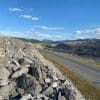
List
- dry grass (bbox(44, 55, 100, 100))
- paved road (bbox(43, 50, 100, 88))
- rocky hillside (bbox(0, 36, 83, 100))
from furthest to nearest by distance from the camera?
paved road (bbox(43, 50, 100, 88)), dry grass (bbox(44, 55, 100, 100)), rocky hillside (bbox(0, 36, 83, 100))

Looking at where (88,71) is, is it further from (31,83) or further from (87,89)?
(31,83)

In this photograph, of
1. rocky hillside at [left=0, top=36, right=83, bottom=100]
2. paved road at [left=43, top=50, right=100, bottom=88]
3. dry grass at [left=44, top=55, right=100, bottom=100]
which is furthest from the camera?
paved road at [left=43, top=50, right=100, bottom=88]

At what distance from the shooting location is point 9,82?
69.4ft

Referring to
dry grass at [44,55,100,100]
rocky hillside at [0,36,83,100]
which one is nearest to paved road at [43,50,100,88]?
dry grass at [44,55,100,100]

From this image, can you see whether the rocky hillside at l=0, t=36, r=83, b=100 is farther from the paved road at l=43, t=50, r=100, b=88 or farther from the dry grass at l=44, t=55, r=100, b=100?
the paved road at l=43, t=50, r=100, b=88

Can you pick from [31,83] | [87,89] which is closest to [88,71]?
[87,89]

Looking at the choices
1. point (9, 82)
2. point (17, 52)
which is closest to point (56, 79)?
point (9, 82)

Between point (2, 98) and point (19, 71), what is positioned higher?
point (19, 71)

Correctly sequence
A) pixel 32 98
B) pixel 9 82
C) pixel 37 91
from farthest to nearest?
pixel 9 82
pixel 37 91
pixel 32 98

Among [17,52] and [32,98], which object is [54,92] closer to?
[32,98]

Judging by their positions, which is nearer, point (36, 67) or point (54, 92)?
point (54, 92)

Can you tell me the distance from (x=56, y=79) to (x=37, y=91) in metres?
2.45

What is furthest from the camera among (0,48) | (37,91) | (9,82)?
(0,48)

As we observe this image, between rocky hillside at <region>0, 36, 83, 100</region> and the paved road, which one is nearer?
rocky hillside at <region>0, 36, 83, 100</region>
